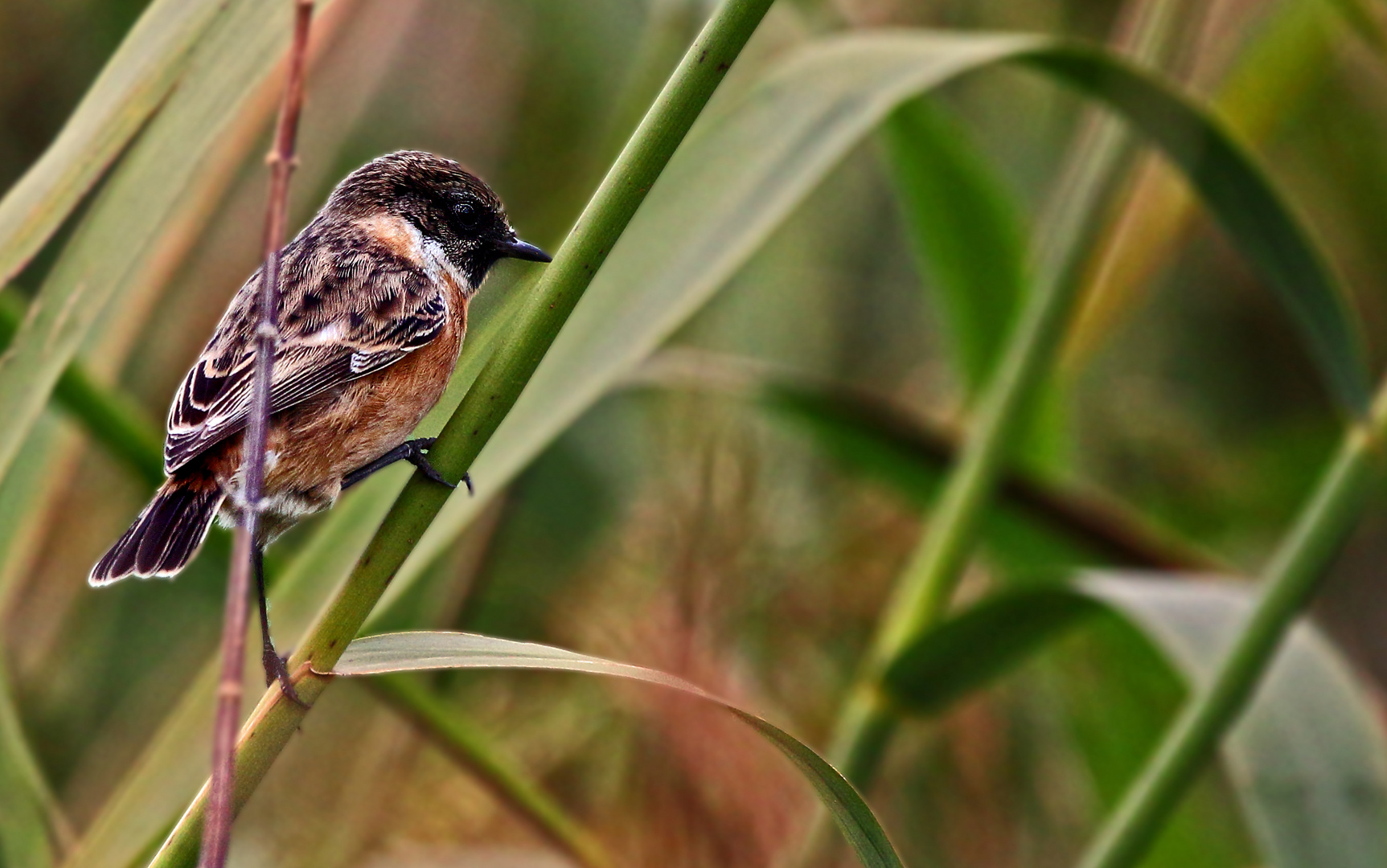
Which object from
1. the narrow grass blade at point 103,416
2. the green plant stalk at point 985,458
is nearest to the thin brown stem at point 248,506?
the narrow grass blade at point 103,416

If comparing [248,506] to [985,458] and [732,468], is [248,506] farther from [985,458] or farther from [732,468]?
[732,468]

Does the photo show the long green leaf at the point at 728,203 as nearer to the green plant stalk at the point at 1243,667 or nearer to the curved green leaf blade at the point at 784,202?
the curved green leaf blade at the point at 784,202

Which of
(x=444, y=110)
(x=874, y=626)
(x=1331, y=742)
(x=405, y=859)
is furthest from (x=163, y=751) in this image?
(x=444, y=110)

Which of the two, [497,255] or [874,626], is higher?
[497,255]

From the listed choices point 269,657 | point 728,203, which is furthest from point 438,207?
point 269,657

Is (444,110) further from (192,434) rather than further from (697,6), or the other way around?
(192,434)

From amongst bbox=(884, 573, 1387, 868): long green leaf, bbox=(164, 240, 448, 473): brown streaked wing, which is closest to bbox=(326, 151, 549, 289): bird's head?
bbox=(164, 240, 448, 473): brown streaked wing
